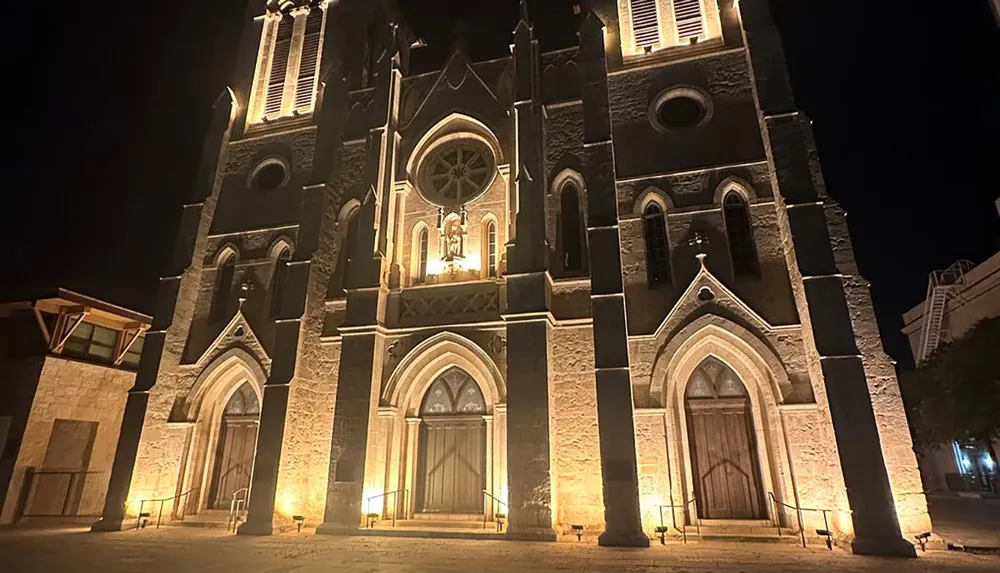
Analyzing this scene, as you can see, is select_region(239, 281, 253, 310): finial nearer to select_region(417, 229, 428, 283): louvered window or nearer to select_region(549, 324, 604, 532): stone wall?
select_region(417, 229, 428, 283): louvered window

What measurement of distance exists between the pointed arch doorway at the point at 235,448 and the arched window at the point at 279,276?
7.83 feet

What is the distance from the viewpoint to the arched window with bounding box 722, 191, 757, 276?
1265cm

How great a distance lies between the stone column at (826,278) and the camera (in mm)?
9781

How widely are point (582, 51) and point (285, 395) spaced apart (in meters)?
12.3

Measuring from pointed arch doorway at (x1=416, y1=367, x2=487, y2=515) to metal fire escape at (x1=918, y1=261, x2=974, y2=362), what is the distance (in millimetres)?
21296

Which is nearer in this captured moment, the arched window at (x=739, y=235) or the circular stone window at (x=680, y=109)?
the arched window at (x=739, y=235)

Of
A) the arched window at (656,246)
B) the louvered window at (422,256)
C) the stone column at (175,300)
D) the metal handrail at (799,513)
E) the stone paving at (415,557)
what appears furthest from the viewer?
the louvered window at (422,256)

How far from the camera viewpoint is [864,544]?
949 centimetres

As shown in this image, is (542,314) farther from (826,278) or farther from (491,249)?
(826,278)

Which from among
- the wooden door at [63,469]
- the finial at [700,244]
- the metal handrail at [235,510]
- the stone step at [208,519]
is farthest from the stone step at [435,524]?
the wooden door at [63,469]

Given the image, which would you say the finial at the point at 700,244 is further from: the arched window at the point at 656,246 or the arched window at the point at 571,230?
the arched window at the point at 571,230

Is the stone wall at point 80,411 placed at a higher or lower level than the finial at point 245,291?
lower

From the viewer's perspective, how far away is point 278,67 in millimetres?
19984

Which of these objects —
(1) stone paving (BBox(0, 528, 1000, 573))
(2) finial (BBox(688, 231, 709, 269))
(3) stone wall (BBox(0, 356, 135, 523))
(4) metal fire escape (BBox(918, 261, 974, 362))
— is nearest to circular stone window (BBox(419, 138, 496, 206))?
(2) finial (BBox(688, 231, 709, 269))
